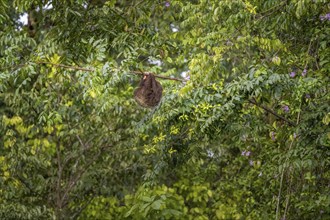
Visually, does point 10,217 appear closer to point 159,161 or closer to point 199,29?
point 159,161

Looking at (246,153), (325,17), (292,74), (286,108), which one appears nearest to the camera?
(325,17)

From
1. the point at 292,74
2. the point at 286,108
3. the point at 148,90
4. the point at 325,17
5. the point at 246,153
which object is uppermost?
the point at 325,17

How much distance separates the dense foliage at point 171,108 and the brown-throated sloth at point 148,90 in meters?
0.14

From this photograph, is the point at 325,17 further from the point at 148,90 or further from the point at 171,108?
the point at 148,90

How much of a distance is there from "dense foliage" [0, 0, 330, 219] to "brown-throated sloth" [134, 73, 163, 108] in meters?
0.14

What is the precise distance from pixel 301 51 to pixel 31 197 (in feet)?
12.6

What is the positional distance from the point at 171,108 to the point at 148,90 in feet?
1.36

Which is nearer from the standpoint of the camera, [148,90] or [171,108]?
[148,90]

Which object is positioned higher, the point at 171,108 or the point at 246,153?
the point at 171,108

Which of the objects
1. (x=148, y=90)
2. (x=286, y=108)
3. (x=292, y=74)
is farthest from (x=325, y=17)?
(x=148, y=90)

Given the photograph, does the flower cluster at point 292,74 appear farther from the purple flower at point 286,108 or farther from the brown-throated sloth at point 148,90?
the brown-throated sloth at point 148,90

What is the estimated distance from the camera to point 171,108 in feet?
16.6

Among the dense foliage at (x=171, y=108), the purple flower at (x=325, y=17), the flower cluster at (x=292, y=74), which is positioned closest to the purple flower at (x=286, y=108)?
the dense foliage at (x=171, y=108)

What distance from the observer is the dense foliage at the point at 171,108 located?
4.65 meters
